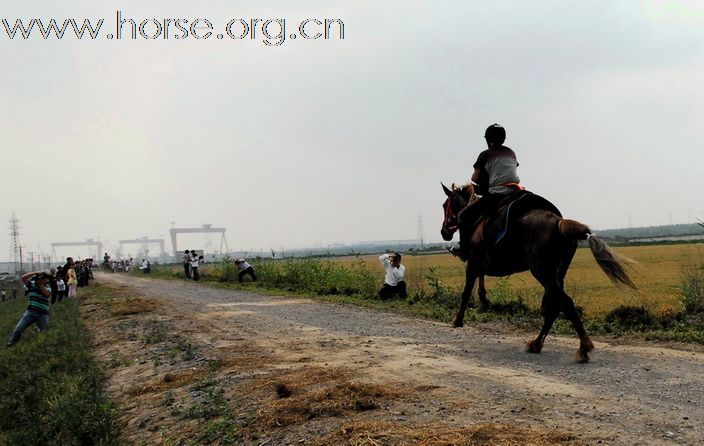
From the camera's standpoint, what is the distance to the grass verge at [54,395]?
6.83m

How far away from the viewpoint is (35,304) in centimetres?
1480

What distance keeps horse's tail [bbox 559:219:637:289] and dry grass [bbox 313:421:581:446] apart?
340cm

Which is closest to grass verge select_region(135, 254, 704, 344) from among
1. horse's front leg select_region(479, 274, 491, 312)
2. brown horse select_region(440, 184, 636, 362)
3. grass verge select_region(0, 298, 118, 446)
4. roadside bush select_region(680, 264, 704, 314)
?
roadside bush select_region(680, 264, 704, 314)

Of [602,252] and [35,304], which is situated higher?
[602,252]

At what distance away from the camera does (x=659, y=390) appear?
5332 millimetres

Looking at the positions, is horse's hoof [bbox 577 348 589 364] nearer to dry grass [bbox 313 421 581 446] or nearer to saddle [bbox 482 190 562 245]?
saddle [bbox 482 190 562 245]

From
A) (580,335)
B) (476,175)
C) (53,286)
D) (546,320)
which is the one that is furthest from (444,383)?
(53,286)

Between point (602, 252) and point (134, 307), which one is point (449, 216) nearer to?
point (602, 252)

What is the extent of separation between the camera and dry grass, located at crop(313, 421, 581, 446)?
153 inches

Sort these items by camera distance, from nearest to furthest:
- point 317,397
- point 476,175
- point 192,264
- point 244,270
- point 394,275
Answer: point 317,397 < point 476,175 < point 394,275 < point 244,270 < point 192,264

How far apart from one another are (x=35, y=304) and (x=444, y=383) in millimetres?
12939

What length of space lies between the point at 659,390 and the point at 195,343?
739 centimetres

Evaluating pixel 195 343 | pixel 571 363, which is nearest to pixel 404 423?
pixel 571 363


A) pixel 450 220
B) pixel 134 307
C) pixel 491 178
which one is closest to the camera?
pixel 491 178
